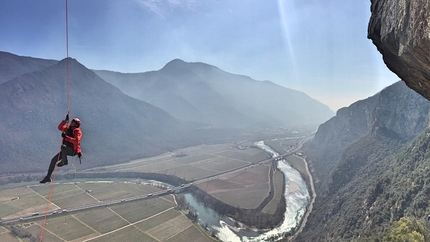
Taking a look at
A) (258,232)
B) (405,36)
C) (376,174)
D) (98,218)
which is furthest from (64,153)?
(376,174)

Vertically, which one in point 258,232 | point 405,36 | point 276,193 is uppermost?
point 405,36

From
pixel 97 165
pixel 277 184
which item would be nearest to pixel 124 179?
pixel 97 165

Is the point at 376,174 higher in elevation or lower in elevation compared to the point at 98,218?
higher

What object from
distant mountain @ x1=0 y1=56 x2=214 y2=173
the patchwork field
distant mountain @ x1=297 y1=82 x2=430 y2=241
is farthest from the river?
distant mountain @ x1=0 y1=56 x2=214 y2=173

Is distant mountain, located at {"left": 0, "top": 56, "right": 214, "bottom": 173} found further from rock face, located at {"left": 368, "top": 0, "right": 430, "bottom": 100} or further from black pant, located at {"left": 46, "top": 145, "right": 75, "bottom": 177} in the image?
rock face, located at {"left": 368, "top": 0, "right": 430, "bottom": 100}

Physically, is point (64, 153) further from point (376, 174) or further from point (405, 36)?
point (376, 174)

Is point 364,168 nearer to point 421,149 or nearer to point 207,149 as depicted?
point 421,149
